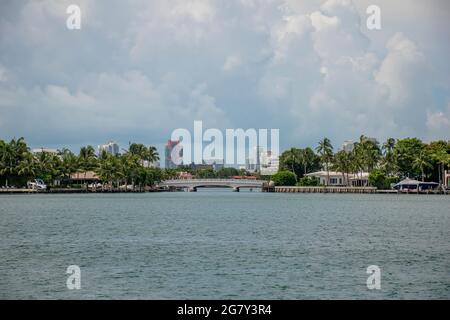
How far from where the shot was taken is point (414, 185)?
194250 mm

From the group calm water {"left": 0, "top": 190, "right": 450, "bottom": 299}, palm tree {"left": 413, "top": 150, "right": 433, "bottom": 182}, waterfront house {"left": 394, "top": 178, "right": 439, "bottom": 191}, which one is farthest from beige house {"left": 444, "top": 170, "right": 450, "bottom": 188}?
calm water {"left": 0, "top": 190, "right": 450, "bottom": 299}

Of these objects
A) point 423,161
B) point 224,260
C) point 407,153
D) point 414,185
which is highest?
point 407,153

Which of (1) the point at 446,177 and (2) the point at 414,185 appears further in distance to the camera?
(1) the point at 446,177

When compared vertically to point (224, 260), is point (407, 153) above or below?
above

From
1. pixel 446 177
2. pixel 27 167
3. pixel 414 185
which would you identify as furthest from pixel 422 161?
pixel 27 167

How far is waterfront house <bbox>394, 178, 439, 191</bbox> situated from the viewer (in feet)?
630

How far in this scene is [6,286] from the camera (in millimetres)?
33906

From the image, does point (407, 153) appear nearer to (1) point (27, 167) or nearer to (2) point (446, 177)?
(2) point (446, 177)

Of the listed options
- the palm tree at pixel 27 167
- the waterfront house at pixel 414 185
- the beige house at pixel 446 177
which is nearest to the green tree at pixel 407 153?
the waterfront house at pixel 414 185

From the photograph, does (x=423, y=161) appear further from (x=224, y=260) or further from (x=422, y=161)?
(x=224, y=260)

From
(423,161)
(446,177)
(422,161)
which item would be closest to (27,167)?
(422,161)

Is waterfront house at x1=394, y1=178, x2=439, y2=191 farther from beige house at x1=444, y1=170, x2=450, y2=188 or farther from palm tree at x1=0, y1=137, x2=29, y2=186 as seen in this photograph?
palm tree at x1=0, y1=137, x2=29, y2=186
